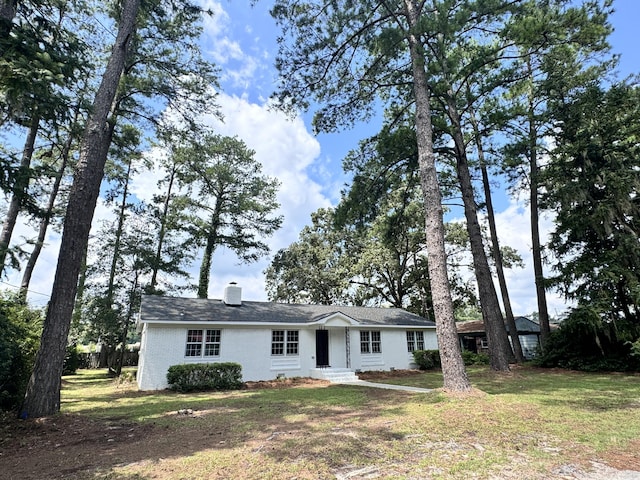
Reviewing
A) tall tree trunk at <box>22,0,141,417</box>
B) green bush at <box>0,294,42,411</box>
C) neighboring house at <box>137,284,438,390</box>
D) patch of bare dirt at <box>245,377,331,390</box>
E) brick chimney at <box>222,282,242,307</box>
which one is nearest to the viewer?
green bush at <box>0,294,42,411</box>

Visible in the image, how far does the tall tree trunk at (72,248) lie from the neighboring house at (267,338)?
221 inches

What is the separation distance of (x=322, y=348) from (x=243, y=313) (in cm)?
430

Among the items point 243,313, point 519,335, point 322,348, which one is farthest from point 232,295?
point 519,335

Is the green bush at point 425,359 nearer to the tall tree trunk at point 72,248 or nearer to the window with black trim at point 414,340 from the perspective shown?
the window with black trim at point 414,340

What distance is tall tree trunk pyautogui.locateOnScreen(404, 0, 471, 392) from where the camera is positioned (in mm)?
7898

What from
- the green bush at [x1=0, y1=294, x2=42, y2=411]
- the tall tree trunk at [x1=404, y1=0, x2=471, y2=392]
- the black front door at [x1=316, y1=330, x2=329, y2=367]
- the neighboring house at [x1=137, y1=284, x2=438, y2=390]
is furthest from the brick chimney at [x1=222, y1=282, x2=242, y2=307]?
the tall tree trunk at [x1=404, y1=0, x2=471, y2=392]

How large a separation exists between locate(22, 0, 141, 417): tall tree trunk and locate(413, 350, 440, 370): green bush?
15.8 meters

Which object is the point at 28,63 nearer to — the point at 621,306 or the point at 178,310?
the point at 178,310

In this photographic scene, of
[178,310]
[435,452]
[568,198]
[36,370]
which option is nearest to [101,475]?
[435,452]

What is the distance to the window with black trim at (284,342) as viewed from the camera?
51.1ft

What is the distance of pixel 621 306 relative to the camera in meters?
13.8

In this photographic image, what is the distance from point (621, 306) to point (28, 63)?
66.4ft

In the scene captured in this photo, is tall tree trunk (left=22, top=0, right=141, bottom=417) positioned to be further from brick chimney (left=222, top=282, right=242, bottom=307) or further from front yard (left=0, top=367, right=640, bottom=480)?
brick chimney (left=222, top=282, right=242, bottom=307)

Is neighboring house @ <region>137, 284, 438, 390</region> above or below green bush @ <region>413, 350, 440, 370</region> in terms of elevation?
above
